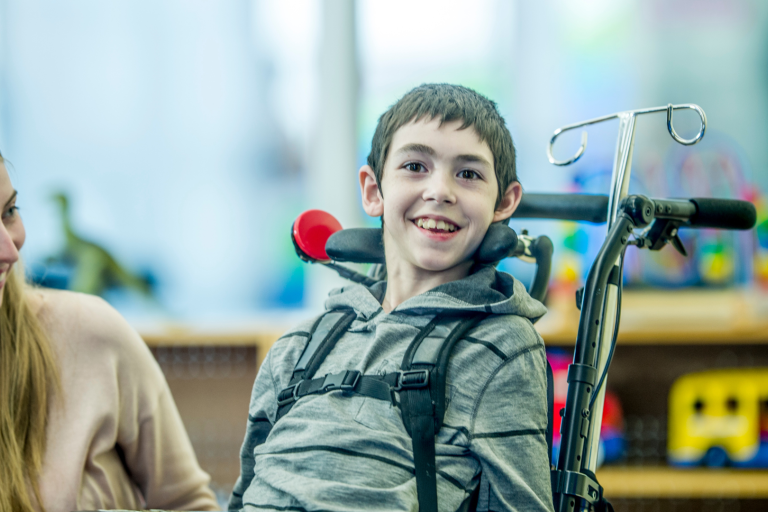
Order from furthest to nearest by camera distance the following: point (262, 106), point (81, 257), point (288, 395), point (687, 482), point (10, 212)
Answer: point (262, 106), point (81, 257), point (687, 482), point (10, 212), point (288, 395)

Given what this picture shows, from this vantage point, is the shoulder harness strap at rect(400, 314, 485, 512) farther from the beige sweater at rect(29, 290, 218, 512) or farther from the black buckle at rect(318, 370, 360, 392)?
the beige sweater at rect(29, 290, 218, 512)

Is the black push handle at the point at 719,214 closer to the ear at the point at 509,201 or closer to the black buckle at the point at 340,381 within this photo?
the ear at the point at 509,201

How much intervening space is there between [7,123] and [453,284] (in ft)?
8.02

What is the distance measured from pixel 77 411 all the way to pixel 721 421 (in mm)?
1795

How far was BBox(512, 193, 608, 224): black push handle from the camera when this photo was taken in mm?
976

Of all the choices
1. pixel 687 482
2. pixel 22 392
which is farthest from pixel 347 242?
pixel 687 482

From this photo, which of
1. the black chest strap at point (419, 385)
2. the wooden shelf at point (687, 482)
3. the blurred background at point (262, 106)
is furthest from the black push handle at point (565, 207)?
the blurred background at point (262, 106)

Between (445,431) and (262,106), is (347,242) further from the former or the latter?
(262,106)

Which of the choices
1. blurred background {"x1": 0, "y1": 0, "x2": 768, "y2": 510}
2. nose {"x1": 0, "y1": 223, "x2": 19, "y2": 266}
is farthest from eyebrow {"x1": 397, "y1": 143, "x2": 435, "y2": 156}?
blurred background {"x1": 0, "y1": 0, "x2": 768, "y2": 510}

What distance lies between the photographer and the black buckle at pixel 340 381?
2.62 feet

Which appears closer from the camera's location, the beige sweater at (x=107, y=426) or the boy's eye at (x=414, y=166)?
the boy's eye at (x=414, y=166)

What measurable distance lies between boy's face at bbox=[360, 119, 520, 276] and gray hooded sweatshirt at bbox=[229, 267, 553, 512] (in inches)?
2.0

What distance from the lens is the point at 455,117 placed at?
830 mm

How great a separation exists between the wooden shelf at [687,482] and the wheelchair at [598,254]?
51.3 inches
